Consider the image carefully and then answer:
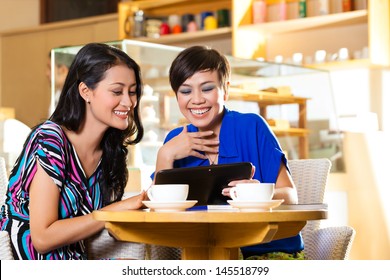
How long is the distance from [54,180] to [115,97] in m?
0.27

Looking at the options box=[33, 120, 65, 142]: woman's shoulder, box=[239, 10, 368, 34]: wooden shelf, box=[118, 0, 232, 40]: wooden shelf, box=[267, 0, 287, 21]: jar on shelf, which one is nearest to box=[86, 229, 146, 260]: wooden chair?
box=[33, 120, 65, 142]: woman's shoulder

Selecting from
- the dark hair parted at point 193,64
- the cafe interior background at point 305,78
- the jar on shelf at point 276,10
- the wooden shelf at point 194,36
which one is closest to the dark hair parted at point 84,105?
the dark hair parted at point 193,64

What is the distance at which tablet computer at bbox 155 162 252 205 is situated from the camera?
1.72 meters

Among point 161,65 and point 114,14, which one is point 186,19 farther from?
point 161,65

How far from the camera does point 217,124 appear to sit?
6.79 feet

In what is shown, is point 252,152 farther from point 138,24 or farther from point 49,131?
point 138,24

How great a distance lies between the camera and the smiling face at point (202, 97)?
1.98 m

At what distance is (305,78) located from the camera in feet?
12.7

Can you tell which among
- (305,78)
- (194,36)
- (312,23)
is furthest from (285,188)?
(194,36)

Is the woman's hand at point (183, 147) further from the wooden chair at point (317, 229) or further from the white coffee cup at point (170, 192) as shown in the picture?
the wooden chair at point (317, 229)

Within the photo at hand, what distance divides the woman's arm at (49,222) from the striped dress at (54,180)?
0.03 metres
